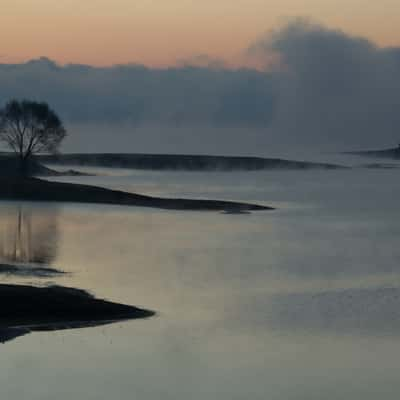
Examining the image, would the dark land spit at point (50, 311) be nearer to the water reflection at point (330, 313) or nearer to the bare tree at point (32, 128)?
the water reflection at point (330, 313)

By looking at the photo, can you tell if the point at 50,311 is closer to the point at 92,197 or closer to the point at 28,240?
the point at 28,240

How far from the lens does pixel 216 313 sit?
31.1m

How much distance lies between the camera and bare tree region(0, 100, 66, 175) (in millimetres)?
97938

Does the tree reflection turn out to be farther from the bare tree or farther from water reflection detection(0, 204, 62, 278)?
the bare tree

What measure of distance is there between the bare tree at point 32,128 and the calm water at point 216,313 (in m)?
36.6

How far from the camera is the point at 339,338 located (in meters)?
27.8

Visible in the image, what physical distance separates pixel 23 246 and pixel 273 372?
24.8 metres

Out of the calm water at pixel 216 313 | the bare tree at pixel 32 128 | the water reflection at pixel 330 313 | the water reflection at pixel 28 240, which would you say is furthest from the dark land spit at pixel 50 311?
the bare tree at pixel 32 128

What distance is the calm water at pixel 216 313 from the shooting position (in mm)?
23250

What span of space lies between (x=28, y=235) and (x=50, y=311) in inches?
931

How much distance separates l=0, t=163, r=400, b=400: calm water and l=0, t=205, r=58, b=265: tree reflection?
0.40 feet

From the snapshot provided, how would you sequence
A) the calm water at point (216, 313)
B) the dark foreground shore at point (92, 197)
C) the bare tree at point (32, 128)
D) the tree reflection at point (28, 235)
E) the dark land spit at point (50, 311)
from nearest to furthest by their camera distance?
the calm water at point (216, 313) → the dark land spit at point (50, 311) → the tree reflection at point (28, 235) → the dark foreground shore at point (92, 197) → the bare tree at point (32, 128)

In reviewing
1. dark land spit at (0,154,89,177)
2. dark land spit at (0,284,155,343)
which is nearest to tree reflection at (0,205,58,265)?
dark land spit at (0,284,155,343)

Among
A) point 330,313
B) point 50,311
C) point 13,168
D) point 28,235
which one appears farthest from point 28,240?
point 13,168
